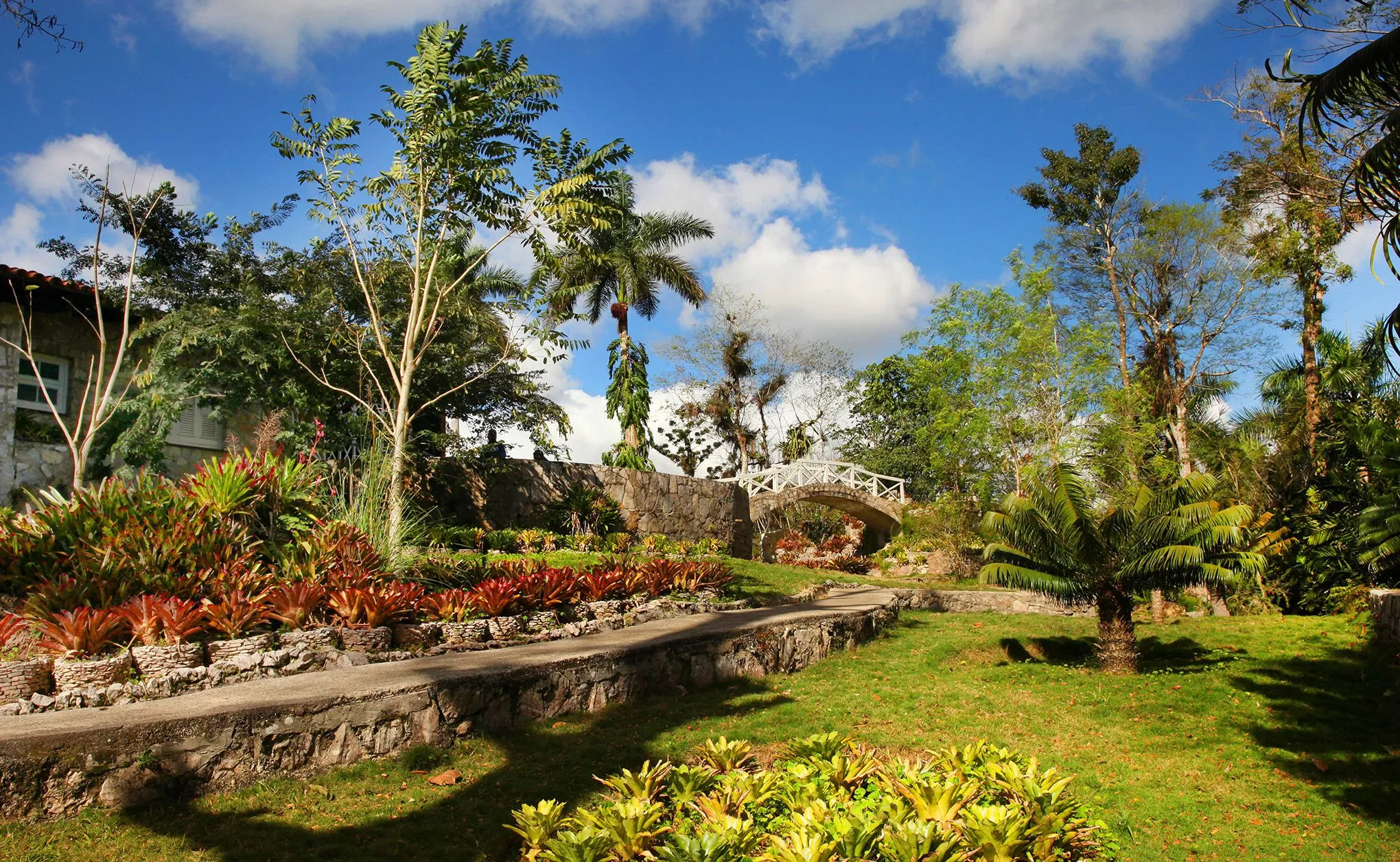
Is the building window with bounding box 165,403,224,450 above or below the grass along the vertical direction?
above

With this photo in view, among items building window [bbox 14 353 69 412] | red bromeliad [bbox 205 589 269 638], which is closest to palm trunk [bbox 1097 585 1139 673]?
red bromeliad [bbox 205 589 269 638]

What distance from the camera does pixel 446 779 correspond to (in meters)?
4.70

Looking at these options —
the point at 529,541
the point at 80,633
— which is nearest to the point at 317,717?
the point at 80,633

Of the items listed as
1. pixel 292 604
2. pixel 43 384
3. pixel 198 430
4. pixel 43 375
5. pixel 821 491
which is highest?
pixel 43 375

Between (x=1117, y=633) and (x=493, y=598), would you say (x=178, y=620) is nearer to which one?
(x=493, y=598)

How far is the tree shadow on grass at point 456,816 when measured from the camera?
3760 millimetres

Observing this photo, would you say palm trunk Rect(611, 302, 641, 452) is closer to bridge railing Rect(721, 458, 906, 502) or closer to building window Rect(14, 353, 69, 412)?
bridge railing Rect(721, 458, 906, 502)

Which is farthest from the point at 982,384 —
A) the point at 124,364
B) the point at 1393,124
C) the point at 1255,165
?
the point at 124,364

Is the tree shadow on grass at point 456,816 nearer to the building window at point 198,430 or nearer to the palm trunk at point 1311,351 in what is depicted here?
the building window at point 198,430

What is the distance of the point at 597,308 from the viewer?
25.5 meters

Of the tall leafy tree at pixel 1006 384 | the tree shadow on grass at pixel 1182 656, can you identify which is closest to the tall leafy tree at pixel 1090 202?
the tall leafy tree at pixel 1006 384

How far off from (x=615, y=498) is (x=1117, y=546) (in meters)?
10.4

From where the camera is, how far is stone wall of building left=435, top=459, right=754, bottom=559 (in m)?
14.6

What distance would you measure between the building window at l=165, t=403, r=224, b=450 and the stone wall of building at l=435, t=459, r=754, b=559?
3.74 m
